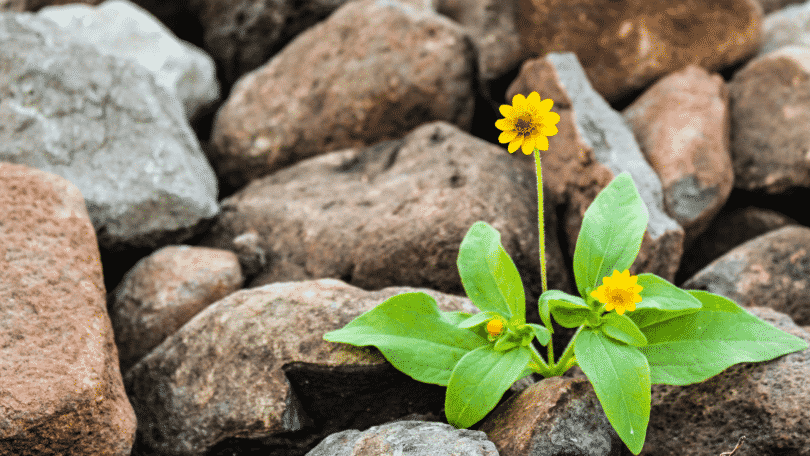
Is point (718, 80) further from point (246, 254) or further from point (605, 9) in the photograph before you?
point (246, 254)

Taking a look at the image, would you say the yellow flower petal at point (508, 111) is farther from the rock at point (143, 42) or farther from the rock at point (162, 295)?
the rock at point (143, 42)

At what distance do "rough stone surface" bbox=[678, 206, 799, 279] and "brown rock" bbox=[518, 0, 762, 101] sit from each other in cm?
86

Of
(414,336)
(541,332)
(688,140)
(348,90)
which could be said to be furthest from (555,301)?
(348,90)

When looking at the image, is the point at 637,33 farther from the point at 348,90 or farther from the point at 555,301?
the point at 555,301

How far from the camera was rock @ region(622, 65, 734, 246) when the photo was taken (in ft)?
8.96

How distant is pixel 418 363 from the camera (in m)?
1.87

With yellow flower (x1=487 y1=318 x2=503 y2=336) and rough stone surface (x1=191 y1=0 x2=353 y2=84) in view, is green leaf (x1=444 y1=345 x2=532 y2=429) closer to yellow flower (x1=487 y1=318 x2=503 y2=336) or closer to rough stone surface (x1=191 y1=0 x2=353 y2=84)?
yellow flower (x1=487 y1=318 x2=503 y2=336)

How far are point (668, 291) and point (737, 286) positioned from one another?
0.90 metres

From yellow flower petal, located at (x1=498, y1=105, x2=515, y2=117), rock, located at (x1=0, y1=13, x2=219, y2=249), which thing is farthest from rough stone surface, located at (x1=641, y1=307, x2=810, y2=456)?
rock, located at (x1=0, y1=13, x2=219, y2=249)

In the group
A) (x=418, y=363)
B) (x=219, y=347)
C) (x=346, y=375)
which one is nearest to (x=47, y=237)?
(x=219, y=347)

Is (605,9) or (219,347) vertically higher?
(605,9)

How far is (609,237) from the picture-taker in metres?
1.97

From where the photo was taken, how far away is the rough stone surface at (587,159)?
2.42 meters

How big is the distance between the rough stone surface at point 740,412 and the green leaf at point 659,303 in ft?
0.91
